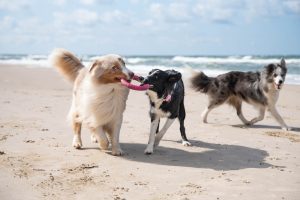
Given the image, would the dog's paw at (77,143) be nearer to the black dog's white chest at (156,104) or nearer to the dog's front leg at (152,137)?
the dog's front leg at (152,137)

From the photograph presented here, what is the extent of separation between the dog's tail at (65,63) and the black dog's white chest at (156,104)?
1448 mm

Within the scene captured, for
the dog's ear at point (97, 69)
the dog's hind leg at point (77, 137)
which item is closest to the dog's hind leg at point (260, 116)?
the dog's hind leg at point (77, 137)

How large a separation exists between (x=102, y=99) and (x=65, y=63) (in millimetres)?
1339

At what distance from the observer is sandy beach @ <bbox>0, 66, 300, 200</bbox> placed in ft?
15.4

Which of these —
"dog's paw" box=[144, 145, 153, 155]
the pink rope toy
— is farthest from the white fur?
"dog's paw" box=[144, 145, 153, 155]

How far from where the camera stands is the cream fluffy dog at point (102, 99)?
600 centimetres

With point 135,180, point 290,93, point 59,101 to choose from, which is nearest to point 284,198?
point 135,180

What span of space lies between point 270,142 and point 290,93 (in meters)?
7.20


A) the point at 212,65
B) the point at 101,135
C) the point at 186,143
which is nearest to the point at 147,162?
the point at 101,135

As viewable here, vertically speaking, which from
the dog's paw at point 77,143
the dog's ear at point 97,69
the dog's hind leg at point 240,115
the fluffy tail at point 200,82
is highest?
the dog's ear at point 97,69

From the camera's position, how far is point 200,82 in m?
10.2

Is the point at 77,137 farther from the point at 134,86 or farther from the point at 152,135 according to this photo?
the point at 134,86

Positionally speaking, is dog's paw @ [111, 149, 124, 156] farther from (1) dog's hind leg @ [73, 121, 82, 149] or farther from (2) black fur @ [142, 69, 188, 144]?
(2) black fur @ [142, 69, 188, 144]

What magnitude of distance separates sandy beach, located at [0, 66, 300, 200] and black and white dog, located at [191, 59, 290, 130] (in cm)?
38
